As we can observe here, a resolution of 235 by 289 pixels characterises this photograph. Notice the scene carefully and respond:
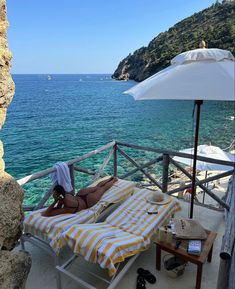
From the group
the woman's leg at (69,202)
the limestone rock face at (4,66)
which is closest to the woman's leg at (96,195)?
the woman's leg at (69,202)

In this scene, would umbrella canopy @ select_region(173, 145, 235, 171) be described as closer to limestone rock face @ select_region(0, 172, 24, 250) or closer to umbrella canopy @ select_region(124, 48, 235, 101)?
umbrella canopy @ select_region(124, 48, 235, 101)

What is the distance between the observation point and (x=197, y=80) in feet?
8.23

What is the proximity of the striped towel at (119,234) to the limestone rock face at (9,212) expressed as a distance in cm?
96

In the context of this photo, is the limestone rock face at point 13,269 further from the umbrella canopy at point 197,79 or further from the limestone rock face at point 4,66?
the umbrella canopy at point 197,79

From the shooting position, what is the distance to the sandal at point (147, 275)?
309 centimetres

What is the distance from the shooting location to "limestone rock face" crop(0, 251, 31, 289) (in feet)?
5.68

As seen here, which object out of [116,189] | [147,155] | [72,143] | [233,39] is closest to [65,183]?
[116,189]

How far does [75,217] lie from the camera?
11.4ft

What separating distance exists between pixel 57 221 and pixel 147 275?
54.5 inches

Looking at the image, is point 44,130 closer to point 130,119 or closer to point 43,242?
point 130,119

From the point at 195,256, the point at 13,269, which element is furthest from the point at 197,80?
the point at 13,269

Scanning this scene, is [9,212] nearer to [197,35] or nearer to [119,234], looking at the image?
[119,234]

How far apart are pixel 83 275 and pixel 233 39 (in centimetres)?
5226

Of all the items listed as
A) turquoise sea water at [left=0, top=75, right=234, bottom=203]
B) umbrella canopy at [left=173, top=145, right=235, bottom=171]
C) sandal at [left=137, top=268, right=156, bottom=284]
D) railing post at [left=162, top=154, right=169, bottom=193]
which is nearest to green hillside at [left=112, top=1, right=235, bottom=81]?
turquoise sea water at [left=0, top=75, right=234, bottom=203]
